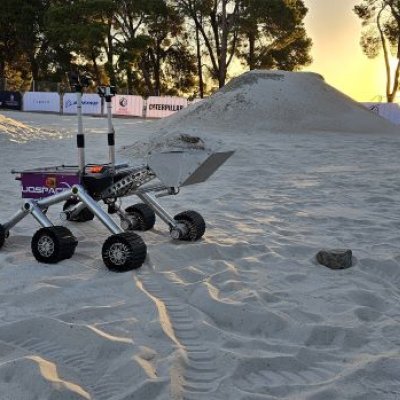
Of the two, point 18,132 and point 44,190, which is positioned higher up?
point 18,132

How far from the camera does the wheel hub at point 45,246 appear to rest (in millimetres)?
4605

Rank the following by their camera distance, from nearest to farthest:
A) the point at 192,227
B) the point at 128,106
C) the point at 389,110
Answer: the point at 192,227 < the point at 389,110 < the point at 128,106

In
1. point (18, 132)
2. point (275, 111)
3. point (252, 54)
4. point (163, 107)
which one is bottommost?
point (18, 132)

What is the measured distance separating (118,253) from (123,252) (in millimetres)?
47

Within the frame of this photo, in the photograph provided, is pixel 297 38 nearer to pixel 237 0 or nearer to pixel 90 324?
pixel 237 0

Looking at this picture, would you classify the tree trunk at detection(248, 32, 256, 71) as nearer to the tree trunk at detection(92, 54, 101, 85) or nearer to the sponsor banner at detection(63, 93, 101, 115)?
the tree trunk at detection(92, 54, 101, 85)

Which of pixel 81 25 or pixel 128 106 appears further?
pixel 81 25

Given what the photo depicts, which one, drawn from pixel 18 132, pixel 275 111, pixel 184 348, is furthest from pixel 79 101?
pixel 275 111

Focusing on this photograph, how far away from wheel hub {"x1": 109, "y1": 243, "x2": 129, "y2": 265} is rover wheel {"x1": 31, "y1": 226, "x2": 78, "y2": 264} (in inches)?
16.6

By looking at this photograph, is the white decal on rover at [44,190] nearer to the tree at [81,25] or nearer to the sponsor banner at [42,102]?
the sponsor banner at [42,102]

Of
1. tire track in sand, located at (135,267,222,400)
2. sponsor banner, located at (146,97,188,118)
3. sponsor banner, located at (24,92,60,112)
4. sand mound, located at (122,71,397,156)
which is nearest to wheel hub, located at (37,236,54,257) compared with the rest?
tire track in sand, located at (135,267,222,400)

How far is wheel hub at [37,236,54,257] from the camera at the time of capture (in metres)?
4.61

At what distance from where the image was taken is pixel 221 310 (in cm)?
377

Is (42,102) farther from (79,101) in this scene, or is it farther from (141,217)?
(79,101)
